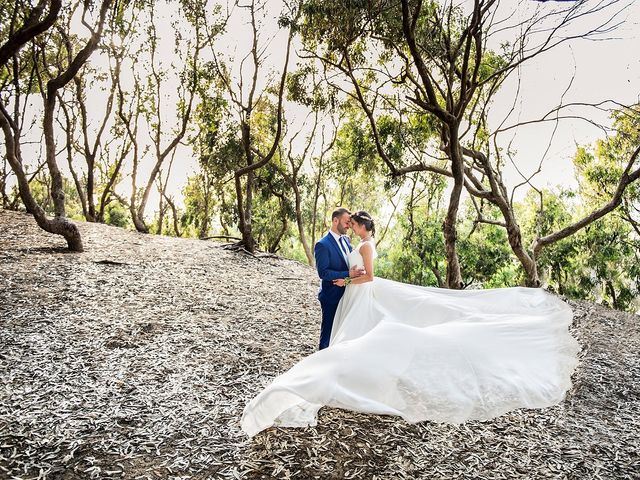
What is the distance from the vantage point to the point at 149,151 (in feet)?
71.6

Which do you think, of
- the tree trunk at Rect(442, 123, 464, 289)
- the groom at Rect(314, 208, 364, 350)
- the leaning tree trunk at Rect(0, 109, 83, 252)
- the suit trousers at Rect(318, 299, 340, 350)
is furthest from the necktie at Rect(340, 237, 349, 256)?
the leaning tree trunk at Rect(0, 109, 83, 252)

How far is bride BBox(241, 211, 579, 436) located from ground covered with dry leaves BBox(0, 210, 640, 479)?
774 millimetres

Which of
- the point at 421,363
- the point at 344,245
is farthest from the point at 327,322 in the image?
the point at 421,363

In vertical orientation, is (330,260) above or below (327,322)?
above

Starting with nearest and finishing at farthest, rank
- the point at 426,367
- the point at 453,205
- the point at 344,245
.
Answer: the point at 426,367, the point at 344,245, the point at 453,205

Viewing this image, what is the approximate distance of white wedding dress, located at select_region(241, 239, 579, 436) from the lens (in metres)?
3.67

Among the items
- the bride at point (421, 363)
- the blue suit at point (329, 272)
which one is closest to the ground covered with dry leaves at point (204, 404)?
the bride at point (421, 363)

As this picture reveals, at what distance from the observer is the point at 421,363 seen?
4043mm

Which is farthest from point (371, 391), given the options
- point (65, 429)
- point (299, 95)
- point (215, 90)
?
point (215, 90)

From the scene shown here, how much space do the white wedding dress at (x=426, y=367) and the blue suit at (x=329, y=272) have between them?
0.17 metres

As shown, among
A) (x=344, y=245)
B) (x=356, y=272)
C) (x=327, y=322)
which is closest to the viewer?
(x=356, y=272)

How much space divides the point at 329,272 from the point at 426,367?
1643 millimetres

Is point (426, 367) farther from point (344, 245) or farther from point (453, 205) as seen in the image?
point (453, 205)

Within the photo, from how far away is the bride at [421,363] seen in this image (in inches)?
145
